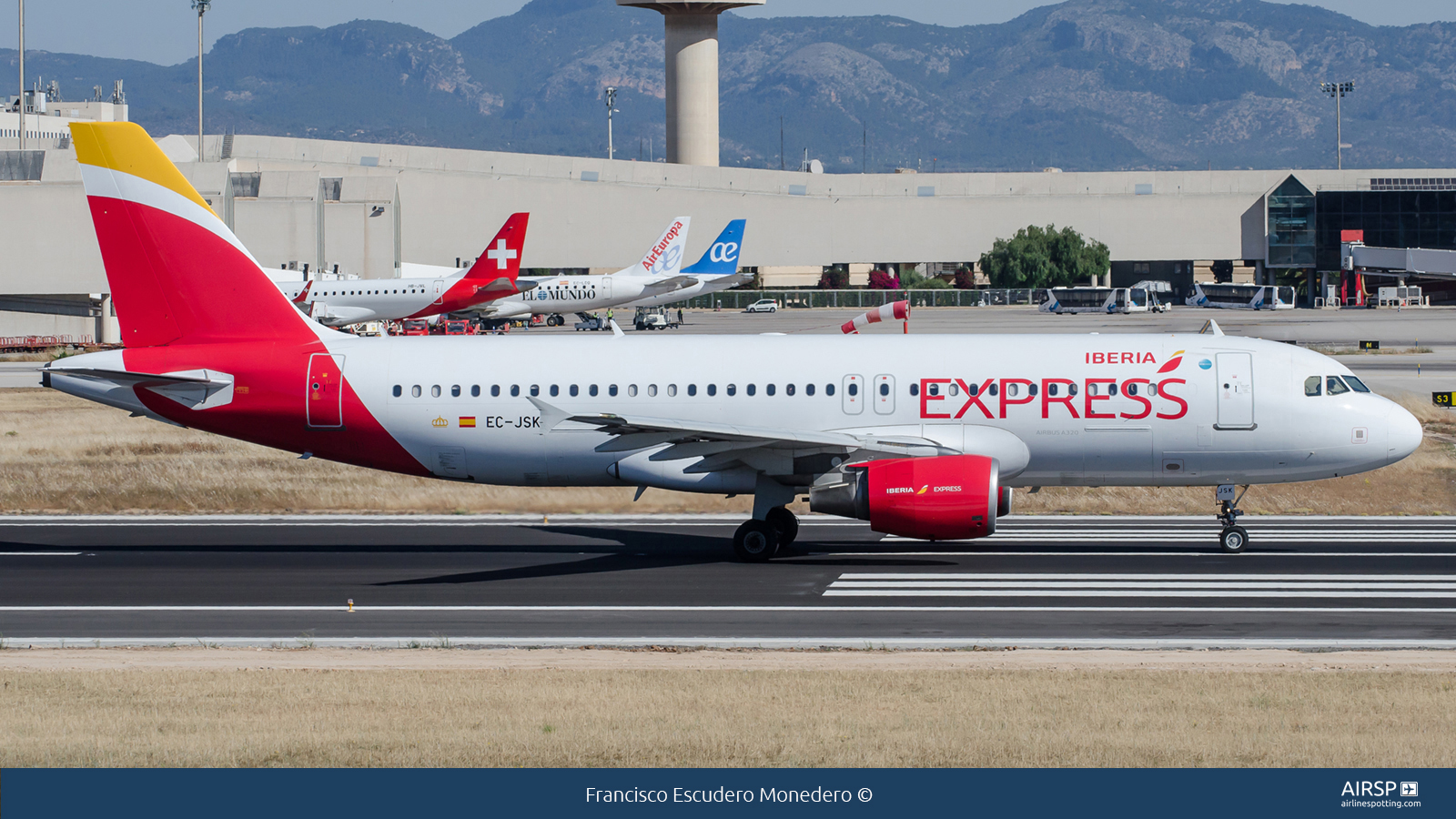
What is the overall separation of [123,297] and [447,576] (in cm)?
844

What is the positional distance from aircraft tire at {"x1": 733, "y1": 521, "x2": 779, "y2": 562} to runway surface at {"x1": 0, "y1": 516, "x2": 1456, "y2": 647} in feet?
1.62

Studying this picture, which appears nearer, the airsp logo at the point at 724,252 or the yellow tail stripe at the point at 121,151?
the yellow tail stripe at the point at 121,151

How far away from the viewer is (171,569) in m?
27.3

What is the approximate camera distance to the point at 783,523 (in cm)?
2791

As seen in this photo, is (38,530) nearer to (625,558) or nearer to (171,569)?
(171,569)

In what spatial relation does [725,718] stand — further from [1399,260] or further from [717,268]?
[1399,260]

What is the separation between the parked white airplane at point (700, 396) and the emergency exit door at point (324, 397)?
38 millimetres

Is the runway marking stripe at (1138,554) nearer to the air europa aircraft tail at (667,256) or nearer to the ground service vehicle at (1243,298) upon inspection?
the air europa aircraft tail at (667,256)

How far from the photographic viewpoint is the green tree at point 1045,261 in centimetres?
17625

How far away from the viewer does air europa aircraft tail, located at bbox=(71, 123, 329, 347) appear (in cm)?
2788

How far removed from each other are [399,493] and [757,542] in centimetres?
1238

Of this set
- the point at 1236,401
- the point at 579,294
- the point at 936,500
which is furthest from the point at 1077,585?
the point at 579,294

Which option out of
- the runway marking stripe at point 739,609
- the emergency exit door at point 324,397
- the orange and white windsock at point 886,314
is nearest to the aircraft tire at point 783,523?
the runway marking stripe at point 739,609

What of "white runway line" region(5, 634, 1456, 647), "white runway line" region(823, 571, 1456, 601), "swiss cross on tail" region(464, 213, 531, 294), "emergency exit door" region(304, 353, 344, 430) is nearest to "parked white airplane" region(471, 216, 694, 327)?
"swiss cross on tail" region(464, 213, 531, 294)
